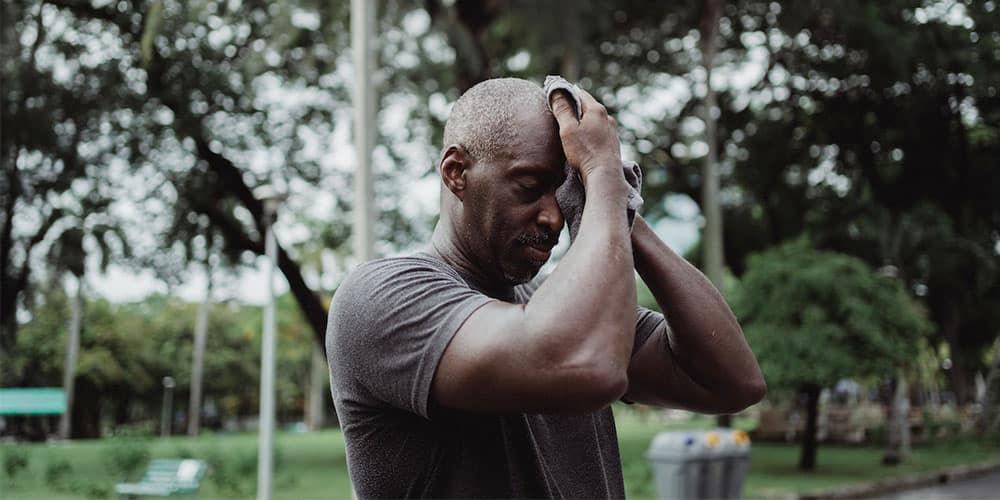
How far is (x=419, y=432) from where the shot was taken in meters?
1.42

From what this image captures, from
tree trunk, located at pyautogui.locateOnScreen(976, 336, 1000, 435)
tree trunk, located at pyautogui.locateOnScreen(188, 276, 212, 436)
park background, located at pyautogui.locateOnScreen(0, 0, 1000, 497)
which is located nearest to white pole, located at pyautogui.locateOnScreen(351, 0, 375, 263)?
park background, located at pyautogui.locateOnScreen(0, 0, 1000, 497)

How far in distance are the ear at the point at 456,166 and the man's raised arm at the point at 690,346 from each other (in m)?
0.30

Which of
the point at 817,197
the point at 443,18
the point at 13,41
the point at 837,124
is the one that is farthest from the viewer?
the point at 817,197

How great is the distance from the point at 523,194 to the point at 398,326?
282 millimetres

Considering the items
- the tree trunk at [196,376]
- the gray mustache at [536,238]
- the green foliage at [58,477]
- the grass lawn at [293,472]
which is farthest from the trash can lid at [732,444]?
the tree trunk at [196,376]

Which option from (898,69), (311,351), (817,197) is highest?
(898,69)

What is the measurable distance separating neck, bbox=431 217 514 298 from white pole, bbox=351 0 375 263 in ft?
21.8

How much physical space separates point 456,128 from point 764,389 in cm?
73

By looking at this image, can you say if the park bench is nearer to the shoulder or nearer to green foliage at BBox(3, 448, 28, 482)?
green foliage at BBox(3, 448, 28, 482)

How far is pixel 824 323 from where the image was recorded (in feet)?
54.5

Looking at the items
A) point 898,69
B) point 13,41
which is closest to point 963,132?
point 898,69

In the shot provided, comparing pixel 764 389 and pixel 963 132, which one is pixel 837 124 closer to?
pixel 963 132

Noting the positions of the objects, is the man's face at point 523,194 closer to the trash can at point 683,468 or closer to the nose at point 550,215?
the nose at point 550,215

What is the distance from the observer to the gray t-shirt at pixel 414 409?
1.34m
